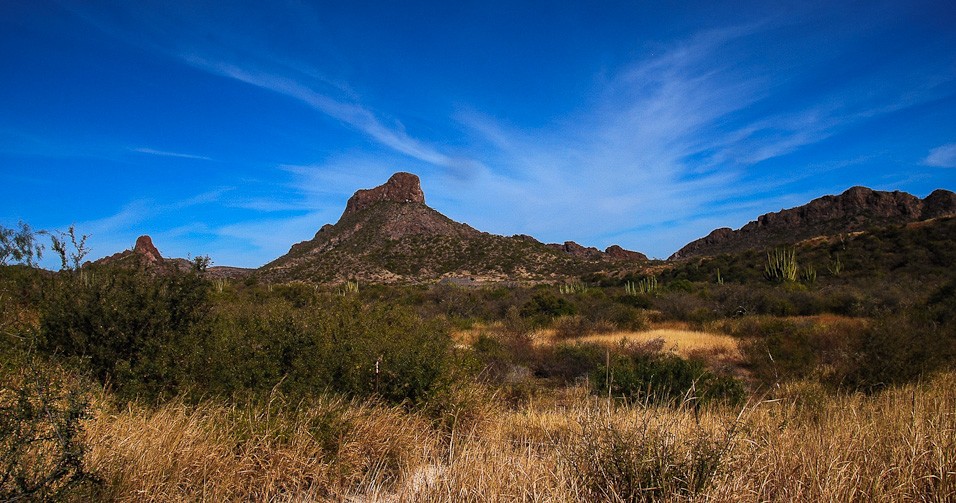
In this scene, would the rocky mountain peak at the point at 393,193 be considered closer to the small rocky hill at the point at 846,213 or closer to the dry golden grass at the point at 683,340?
the small rocky hill at the point at 846,213

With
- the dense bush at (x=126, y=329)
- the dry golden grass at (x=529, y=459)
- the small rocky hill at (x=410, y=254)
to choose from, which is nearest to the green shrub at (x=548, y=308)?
the dense bush at (x=126, y=329)

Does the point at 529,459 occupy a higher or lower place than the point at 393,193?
lower

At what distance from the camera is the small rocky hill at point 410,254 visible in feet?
205

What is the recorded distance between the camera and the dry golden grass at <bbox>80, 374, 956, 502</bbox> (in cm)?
328

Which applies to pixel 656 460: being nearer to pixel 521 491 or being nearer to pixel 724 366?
pixel 521 491

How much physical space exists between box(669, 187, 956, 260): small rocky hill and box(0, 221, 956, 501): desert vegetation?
61634 millimetres

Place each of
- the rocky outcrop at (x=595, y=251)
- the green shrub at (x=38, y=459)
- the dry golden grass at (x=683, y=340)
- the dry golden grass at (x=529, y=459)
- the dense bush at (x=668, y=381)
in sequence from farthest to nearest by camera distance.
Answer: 1. the rocky outcrop at (x=595, y=251)
2. the dry golden grass at (x=683, y=340)
3. the dense bush at (x=668, y=381)
4. the dry golden grass at (x=529, y=459)
5. the green shrub at (x=38, y=459)

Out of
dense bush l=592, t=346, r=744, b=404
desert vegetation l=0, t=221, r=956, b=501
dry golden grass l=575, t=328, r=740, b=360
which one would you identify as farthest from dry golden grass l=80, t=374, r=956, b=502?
dry golden grass l=575, t=328, r=740, b=360

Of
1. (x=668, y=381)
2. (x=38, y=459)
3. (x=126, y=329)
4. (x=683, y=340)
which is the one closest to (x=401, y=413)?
(x=38, y=459)

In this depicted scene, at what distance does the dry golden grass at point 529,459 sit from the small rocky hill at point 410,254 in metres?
53.9

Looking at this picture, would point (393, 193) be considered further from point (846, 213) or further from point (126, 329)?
point (126, 329)

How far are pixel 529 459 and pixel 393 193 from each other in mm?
96543

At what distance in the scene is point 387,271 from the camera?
62.2m

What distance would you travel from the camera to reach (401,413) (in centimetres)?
621
